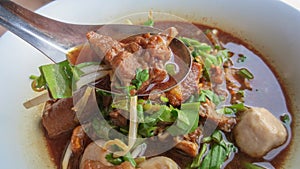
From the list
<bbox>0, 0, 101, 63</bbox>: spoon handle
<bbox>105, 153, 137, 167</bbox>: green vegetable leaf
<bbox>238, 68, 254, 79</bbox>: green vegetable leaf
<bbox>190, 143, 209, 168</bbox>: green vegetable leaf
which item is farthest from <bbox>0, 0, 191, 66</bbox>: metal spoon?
<bbox>105, 153, 137, 167</bbox>: green vegetable leaf

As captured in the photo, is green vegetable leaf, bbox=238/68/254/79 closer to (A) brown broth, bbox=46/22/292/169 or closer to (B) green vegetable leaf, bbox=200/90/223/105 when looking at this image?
(A) brown broth, bbox=46/22/292/169

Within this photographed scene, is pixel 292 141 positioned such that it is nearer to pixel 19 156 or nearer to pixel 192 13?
pixel 192 13

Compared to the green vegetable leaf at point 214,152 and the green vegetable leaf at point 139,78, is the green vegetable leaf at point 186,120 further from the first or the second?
the green vegetable leaf at point 139,78

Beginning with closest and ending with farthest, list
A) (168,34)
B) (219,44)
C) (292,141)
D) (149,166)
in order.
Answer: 1. (149,166)
2. (292,141)
3. (168,34)
4. (219,44)

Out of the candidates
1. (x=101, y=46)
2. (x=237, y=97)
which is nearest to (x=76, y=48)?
(x=101, y=46)

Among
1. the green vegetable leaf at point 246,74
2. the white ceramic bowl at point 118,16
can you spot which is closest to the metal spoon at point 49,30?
the white ceramic bowl at point 118,16

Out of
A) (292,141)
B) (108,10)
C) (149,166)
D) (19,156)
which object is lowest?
(19,156)
